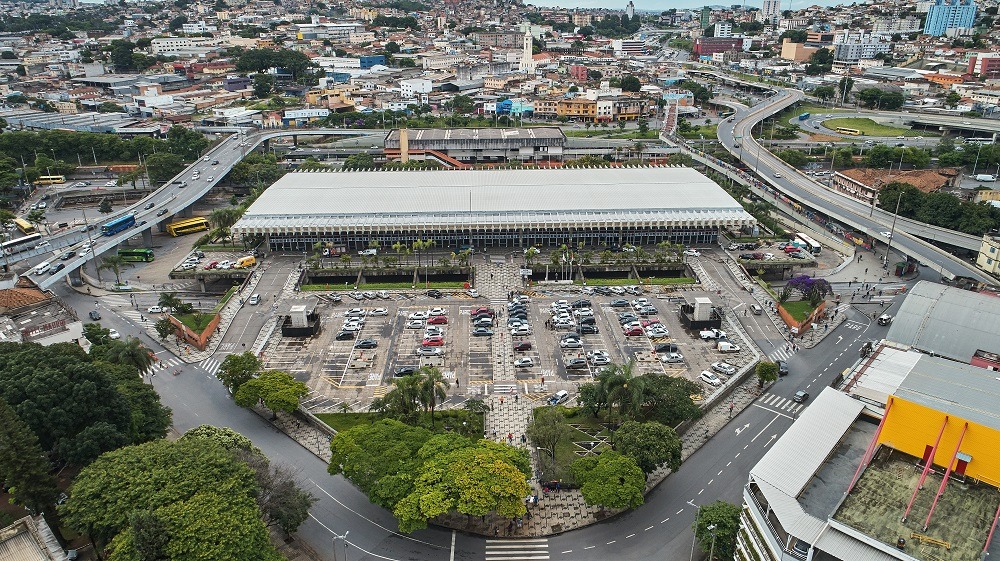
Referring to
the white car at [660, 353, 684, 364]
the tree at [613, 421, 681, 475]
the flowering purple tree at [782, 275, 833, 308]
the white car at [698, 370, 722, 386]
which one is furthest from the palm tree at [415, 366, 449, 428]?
the flowering purple tree at [782, 275, 833, 308]

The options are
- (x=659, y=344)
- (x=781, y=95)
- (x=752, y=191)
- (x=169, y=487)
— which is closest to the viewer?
(x=169, y=487)

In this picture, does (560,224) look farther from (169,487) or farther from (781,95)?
(781,95)

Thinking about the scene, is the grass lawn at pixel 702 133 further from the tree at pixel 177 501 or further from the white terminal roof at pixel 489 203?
the tree at pixel 177 501

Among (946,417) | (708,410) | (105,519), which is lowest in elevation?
(708,410)

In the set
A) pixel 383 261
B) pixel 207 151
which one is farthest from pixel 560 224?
pixel 207 151

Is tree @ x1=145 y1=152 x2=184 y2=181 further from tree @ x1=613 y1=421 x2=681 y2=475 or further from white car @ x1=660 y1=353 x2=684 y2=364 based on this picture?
tree @ x1=613 y1=421 x2=681 y2=475

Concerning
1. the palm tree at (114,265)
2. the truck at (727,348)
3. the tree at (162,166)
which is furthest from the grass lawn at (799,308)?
the tree at (162,166)
